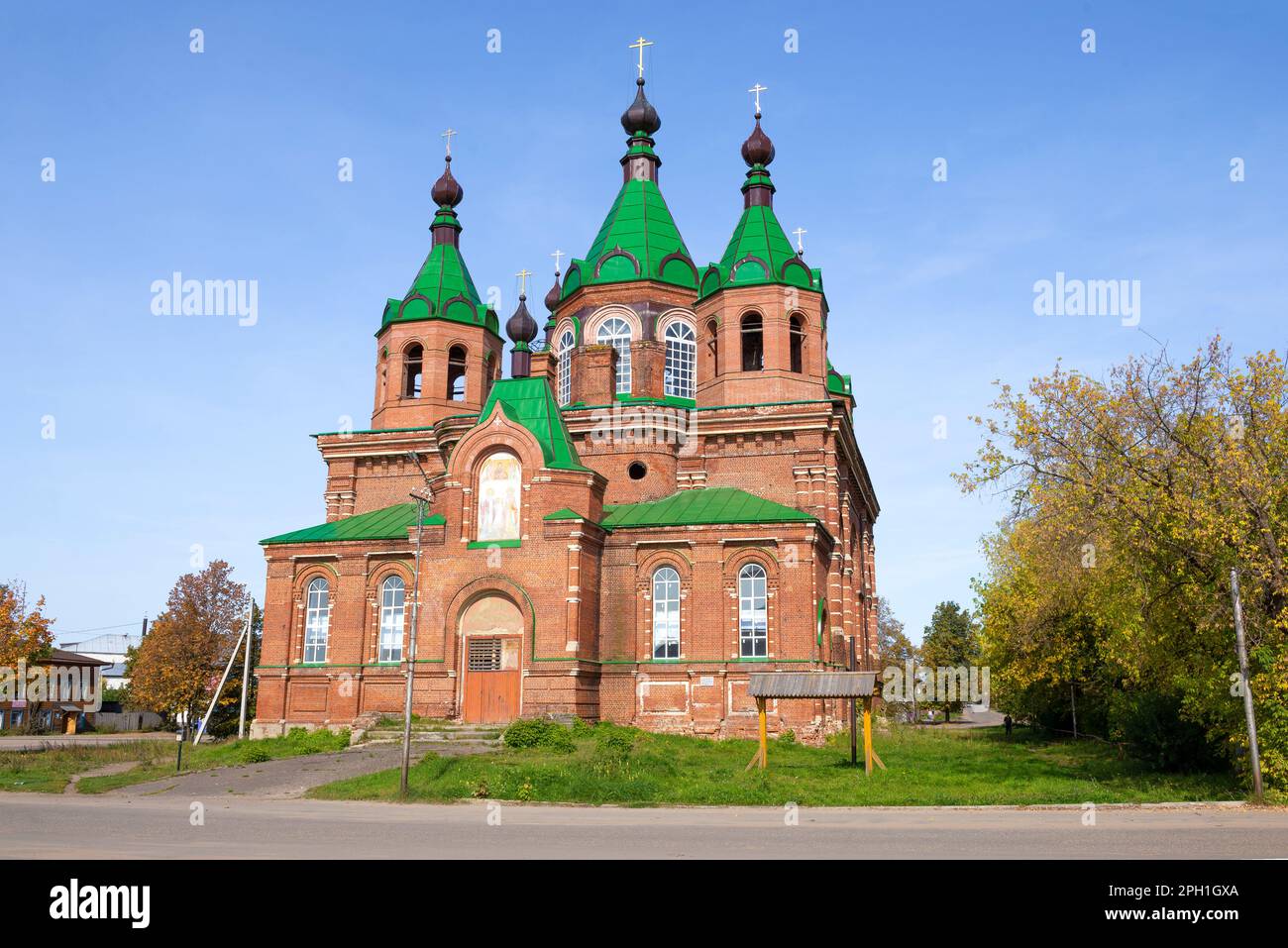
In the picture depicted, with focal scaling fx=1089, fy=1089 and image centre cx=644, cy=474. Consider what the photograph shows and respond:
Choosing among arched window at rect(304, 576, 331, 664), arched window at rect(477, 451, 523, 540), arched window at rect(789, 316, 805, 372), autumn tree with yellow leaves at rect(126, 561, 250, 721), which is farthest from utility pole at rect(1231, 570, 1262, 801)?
autumn tree with yellow leaves at rect(126, 561, 250, 721)

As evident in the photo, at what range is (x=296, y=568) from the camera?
36062 mm

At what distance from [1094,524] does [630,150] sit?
26.3m

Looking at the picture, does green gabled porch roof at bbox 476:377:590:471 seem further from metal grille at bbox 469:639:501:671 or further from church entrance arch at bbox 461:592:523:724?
metal grille at bbox 469:639:501:671

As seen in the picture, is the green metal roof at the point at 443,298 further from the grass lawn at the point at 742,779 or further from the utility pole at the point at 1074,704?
the utility pole at the point at 1074,704

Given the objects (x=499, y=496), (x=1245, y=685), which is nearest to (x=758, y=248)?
→ (x=499, y=496)

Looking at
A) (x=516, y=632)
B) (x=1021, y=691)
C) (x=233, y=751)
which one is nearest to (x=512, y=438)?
(x=516, y=632)

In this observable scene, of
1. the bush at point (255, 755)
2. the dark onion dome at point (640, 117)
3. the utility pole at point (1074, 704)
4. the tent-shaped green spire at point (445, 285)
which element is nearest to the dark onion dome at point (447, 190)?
the tent-shaped green spire at point (445, 285)

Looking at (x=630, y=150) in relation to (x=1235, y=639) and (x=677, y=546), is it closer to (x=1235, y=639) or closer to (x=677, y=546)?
(x=677, y=546)

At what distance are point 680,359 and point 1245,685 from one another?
22621 millimetres

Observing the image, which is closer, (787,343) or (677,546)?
(677,546)

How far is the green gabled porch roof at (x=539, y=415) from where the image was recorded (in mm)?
32250

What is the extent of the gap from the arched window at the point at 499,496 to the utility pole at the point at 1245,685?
1863 cm

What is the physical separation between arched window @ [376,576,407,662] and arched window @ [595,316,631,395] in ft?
33.1

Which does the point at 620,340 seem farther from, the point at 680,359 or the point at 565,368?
the point at 565,368
